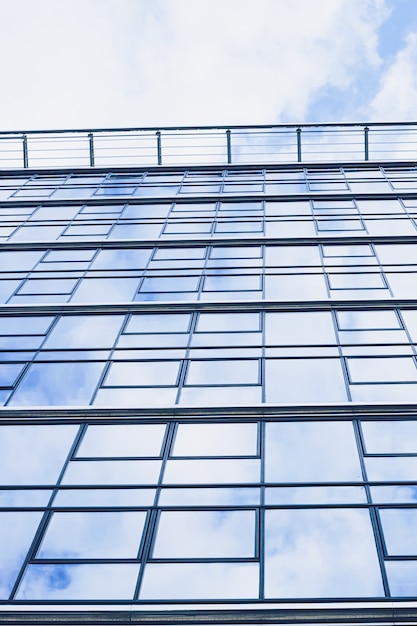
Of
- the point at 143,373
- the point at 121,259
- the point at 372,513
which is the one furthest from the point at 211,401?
the point at 121,259

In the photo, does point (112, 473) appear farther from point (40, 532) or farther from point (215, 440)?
point (215, 440)

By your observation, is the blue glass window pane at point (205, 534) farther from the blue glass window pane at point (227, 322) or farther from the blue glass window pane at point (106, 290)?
the blue glass window pane at point (106, 290)

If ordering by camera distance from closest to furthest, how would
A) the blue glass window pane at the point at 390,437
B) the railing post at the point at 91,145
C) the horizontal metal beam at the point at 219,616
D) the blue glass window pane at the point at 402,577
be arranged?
1. the horizontal metal beam at the point at 219,616
2. the blue glass window pane at the point at 402,577
3. the blue glass window pane at the point at 390,437
4. the railing post at the point at 91,145

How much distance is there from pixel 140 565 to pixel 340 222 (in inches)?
665

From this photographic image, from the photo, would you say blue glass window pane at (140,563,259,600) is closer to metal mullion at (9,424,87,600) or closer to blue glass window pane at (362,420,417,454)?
metal mullion at (9,424,87,600)

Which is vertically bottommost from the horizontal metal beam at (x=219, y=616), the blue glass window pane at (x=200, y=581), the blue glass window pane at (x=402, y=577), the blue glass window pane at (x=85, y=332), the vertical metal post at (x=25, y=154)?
the horizontal metal beam at (x=219, y=616)

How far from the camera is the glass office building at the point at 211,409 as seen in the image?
34.7 feet

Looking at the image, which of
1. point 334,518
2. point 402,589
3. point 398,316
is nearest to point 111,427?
point 334,518

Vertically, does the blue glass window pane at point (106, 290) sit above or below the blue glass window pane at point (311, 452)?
above

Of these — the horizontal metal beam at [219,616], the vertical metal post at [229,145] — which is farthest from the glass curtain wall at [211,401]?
the vertical metal post at [229,145]

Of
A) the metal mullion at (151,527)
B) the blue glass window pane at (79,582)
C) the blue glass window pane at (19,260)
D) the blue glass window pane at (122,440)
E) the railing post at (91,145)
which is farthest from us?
the railing post at (91,145)

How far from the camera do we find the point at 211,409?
14797 mm

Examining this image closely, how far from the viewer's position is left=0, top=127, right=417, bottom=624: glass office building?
1057 cm

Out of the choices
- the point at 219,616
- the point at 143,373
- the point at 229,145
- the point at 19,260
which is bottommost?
the point at 219,616
